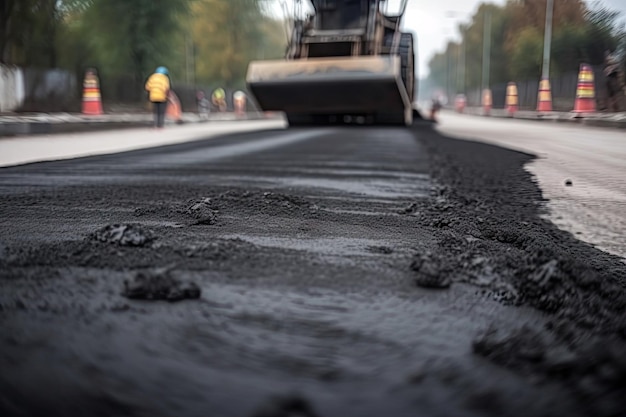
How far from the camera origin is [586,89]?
373 centimetres

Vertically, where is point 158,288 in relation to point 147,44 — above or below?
below

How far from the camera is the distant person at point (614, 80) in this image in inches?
107

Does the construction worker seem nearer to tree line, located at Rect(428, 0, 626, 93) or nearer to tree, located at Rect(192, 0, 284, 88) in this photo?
tree, located at Rect(192, 0, 284, 88)

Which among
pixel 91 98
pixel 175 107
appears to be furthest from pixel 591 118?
pixel 175 107

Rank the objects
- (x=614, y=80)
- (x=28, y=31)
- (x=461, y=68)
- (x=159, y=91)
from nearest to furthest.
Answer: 1. (x=614, y=80)
2. (x=159, y=91)
3. (x=28, y=31)
4. (x=461, y=68)

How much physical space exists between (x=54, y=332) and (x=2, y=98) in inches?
411

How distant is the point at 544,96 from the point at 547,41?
300cm

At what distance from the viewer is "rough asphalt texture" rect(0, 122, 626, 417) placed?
733 mm

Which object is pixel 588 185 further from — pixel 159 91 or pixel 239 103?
pixel 239 103

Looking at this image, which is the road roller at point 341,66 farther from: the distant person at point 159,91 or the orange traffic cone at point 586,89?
the orange traffic cone at point 586,89

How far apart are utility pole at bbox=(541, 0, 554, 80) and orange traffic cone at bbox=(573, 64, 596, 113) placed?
0.24m

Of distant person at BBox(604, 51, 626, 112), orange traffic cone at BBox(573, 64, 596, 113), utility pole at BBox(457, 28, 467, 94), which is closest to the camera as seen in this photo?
distant person at BBox(604, 51, 626, 112)

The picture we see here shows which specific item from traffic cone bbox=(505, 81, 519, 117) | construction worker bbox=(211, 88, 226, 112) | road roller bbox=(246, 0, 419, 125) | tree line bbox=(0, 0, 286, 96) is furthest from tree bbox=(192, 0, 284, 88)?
road roller bbox=(246, 0, 419, 125)

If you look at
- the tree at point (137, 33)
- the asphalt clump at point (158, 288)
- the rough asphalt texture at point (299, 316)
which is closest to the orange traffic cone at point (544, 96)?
the rough asphalt texture at point (299, 316)
